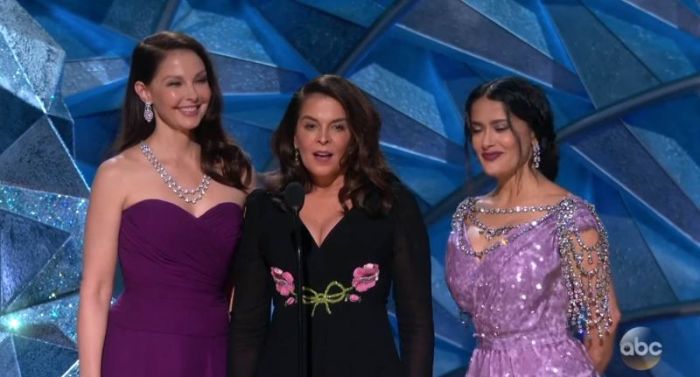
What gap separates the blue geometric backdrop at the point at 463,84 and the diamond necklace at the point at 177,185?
90.6 inches

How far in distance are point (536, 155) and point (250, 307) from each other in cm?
109

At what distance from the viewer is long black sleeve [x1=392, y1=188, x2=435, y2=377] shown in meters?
3.48

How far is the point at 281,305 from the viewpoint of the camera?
3.58 metres

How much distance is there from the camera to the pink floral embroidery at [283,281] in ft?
11.7

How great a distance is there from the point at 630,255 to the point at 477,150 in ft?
10.3

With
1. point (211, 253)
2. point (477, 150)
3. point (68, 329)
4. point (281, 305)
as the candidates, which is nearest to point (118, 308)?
point (211, 253)

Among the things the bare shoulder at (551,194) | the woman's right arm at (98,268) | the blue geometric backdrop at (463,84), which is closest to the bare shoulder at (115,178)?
the woman's right arm at (98,268)

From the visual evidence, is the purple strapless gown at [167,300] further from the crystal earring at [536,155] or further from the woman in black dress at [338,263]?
the crystal earring at [536,155]

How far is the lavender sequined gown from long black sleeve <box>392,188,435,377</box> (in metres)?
0.36

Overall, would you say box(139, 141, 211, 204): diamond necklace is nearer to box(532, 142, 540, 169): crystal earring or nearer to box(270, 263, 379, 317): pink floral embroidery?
box(270, 263, 379, 317): pink floral embroidery

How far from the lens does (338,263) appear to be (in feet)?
11.7

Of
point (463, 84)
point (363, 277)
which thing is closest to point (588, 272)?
point (363, 277)

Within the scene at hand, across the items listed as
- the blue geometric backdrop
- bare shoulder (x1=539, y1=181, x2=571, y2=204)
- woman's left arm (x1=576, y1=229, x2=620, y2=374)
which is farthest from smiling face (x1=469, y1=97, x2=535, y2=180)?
the blue geometric backdrop

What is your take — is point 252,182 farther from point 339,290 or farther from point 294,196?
point 294,196
